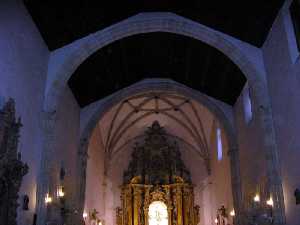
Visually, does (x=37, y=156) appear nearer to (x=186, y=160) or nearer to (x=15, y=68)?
(x=15, y=68)

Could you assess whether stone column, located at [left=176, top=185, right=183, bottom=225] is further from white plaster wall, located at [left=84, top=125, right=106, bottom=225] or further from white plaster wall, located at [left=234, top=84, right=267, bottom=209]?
white plaster wall, located at [left=234, top=84, right=267, bottom=209]

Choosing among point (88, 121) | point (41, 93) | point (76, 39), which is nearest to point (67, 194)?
point (88, 121)

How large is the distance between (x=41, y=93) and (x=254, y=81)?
640 cm

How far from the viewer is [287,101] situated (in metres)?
9.65

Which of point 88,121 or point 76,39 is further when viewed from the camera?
point 88,121

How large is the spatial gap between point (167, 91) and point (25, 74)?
8.46 metres

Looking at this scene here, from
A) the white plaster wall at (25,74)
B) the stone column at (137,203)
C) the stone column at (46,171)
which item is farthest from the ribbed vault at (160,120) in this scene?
the white plaster wall at (25,74)

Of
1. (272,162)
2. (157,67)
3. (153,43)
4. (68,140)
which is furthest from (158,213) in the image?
(272,162)

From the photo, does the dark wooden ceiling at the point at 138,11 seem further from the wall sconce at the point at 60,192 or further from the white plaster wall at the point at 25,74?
the wall sconce at the point at 60,192

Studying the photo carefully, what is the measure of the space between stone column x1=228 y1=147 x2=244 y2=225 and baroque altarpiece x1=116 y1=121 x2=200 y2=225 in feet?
24.4

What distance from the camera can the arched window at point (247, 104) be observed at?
530 inches

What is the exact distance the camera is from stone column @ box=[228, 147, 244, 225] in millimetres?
14305

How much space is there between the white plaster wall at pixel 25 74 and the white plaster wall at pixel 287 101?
6.59 m

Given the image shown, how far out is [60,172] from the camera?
42.1ft
